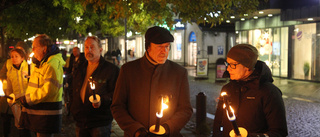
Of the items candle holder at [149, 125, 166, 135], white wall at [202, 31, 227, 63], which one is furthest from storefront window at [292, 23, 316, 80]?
candle holder at [149, 125, 166, 135]

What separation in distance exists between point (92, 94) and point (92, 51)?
25.5 inches

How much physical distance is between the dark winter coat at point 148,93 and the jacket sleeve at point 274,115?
74cm

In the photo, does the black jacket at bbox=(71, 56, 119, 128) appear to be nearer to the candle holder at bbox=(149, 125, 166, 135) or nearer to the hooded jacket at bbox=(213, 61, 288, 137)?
the candle holder at bbox=(149, 125, 166, 135)

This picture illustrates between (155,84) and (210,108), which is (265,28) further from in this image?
(155,84)

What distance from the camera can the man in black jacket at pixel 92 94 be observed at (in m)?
4.05

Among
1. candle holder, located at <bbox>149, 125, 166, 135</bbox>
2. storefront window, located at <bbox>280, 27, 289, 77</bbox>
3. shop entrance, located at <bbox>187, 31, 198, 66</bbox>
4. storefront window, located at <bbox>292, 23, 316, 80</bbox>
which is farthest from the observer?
shop entrance, located at <bbox>187, 31, 198, 66</bbox>

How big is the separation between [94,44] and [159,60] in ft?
5.57

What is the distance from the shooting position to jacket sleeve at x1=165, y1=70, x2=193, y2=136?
109 inches

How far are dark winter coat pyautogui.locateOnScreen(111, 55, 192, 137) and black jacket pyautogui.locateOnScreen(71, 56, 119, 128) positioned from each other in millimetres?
1005

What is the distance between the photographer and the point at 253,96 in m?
2.62

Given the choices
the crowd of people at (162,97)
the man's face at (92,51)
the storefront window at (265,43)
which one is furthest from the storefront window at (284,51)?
the crowd of people at (162,97)

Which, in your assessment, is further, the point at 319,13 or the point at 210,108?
the point at 319,13

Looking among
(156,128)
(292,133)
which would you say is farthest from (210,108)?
(156,128)

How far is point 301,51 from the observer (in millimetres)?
18344
